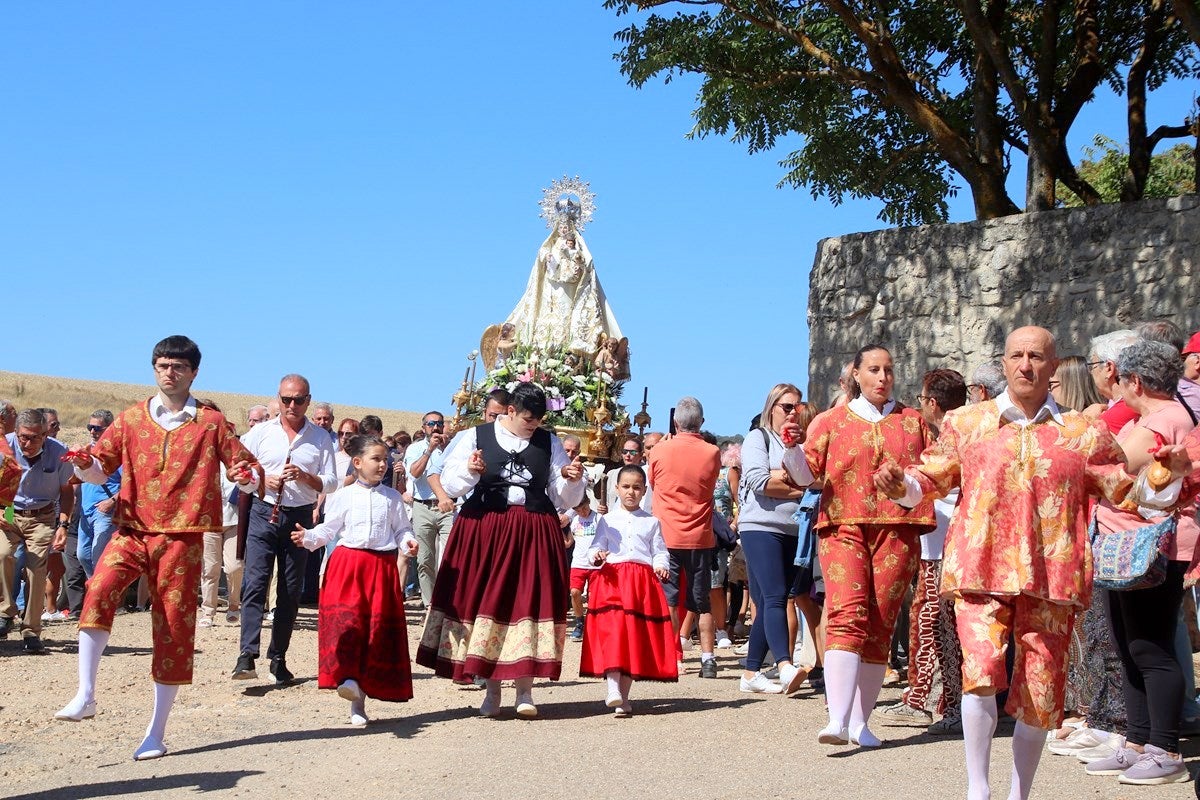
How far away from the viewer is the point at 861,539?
6.85 metres

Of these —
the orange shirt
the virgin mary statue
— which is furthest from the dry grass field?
the orange shirt

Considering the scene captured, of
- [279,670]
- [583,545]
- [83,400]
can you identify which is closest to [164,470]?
[279,670]

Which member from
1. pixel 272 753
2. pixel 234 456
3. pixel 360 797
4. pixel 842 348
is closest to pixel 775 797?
pixel 360 797

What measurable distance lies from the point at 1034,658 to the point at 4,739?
5.18m

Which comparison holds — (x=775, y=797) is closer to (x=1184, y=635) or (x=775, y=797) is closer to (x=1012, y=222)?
(x=1184, y=635)

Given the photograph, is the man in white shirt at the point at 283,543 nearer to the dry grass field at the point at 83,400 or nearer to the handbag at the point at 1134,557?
the handbag at the point at 1134,557

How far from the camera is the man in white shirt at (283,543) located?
9242mm

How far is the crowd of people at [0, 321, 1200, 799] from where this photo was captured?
5289 millimetres

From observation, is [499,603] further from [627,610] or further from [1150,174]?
[1150,174]

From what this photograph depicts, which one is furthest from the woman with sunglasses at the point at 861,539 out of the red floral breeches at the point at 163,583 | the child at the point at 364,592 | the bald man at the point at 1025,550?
the red floral breeches at the point at 163,583

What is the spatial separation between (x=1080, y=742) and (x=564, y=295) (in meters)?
11.8

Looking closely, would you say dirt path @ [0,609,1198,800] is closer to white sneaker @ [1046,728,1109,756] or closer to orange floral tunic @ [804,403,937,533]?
white sneaker @ [1046,728,1109,756]

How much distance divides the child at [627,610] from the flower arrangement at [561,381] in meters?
7.08

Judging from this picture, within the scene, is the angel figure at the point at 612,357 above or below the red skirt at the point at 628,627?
above
